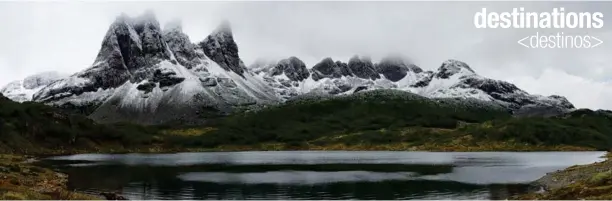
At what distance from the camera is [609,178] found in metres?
75.8

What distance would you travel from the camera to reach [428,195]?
311 ft

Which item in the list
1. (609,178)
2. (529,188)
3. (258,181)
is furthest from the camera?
(258,181)

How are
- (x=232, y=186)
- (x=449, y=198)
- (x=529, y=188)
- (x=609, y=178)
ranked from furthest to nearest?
(x=232, y=186), (x=529, y=188), (x=449, y=198), (x=609, y=178)

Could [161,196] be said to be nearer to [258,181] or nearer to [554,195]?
[258,181]

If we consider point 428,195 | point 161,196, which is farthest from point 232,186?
point 428,195

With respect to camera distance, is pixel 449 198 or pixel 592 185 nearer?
pixel 592 185

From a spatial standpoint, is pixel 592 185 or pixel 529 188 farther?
pixel 529 188

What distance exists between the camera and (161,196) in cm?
9500

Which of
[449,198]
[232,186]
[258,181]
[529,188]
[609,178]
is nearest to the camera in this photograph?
[609,178]

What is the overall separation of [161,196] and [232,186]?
1976cm

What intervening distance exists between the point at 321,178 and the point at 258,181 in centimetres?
1453

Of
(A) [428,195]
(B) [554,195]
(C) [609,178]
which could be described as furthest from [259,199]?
(C) [609,178]

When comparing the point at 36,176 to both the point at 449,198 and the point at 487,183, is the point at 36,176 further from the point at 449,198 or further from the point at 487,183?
the point at 487,183

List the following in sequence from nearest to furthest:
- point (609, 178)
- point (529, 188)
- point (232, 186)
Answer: point (609, 178) < point (529, 188) < point (232, 186)
